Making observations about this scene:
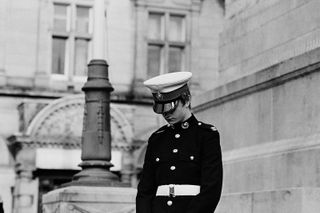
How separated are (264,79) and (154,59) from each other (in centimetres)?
1755

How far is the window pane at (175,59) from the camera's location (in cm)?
2631

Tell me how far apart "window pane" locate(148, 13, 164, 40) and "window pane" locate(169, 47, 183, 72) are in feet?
1.71

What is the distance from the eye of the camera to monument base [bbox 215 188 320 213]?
21.7ft

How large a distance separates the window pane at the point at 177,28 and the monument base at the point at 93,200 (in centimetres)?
1498

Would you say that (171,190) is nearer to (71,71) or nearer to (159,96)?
(159,96)

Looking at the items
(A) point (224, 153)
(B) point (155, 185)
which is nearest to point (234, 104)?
(A) point (224, 153)

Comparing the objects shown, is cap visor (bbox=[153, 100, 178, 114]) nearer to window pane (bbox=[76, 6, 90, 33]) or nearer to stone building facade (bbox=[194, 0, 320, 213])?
stone building facade (bbox=[194, 0, 320, 213])

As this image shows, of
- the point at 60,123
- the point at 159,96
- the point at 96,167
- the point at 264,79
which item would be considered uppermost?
the point at 60,123

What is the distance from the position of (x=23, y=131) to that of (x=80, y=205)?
40.8 ft

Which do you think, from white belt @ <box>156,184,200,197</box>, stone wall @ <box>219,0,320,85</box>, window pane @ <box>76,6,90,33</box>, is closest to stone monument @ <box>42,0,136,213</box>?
stone wall @ <box>219,0,320,85</box>

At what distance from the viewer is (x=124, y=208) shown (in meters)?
11.4

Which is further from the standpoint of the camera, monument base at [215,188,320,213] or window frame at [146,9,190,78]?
window frame at [146,9,190,78]

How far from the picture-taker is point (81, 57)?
25.3 metres

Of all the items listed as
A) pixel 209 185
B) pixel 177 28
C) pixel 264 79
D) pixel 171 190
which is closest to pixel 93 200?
pixel 264 79
